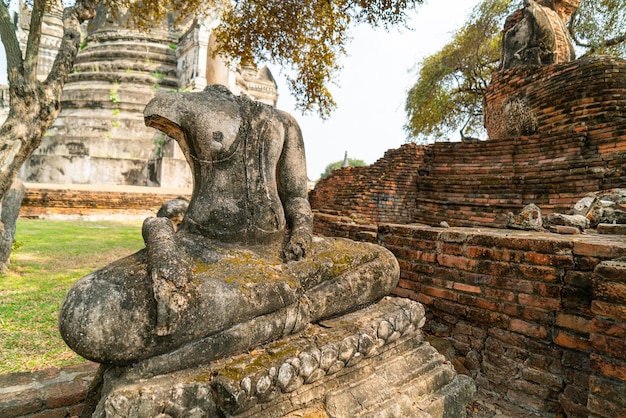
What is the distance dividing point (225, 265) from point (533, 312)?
69.3 inches

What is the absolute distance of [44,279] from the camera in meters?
4.38

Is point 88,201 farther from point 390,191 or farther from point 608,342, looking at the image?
point 608,342

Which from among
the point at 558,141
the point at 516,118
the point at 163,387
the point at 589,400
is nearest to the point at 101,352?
the point at 163,387

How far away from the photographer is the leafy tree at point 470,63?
12.4 meters

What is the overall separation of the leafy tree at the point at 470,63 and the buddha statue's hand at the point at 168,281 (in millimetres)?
13350

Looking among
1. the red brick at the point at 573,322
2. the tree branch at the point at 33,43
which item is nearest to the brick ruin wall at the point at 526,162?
the red brick at the point at 573,322

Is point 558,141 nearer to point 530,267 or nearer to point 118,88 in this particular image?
point 530,267

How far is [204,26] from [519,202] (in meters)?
13.8

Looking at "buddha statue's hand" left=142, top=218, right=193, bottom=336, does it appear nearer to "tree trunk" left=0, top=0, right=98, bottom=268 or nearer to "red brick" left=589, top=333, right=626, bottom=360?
"red brick" left=589, top=333, right=626, bottom=360

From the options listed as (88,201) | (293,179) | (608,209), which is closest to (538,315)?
(293,179)

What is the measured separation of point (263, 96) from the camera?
19.2m

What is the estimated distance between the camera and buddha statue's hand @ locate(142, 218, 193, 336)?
139 centimetres

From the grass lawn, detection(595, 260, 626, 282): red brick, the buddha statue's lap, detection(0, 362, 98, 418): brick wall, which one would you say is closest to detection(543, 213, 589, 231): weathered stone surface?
detection(595, 260, 626, 282): red brick

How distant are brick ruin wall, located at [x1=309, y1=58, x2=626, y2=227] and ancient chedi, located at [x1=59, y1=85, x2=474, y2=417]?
366cm
